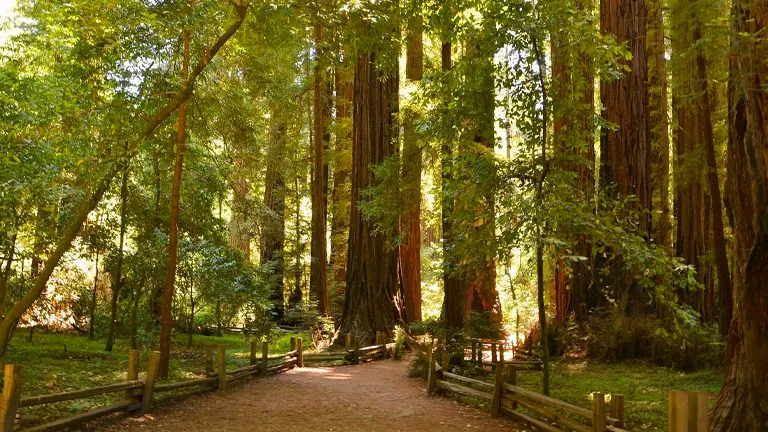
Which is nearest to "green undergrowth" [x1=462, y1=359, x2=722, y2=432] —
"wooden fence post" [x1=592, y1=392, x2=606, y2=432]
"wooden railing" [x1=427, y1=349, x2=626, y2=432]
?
"wooden railing" [x1=427, y1=349, x2=626, y2=432]

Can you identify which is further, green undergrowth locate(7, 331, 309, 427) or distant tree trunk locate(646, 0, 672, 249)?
distant tree trunk locate(646, 0, 672, 249)

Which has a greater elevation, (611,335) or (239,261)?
(239,261)

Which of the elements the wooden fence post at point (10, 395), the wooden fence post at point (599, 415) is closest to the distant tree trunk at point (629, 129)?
the wooden fence post at point (599, 415)

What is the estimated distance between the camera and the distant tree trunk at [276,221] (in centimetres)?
2172

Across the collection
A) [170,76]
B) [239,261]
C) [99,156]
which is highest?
[170,76]

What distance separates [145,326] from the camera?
634 inches

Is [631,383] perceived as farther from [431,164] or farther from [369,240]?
[369,240]

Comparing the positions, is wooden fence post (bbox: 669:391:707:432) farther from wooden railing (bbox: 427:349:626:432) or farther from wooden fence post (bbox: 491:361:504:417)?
Result: wooden fence post (bbox: 491:361:504:417)

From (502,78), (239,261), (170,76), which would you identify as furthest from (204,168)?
(502,78)

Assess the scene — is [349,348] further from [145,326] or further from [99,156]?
[99,156]

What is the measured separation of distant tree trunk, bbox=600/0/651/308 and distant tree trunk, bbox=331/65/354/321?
31.2 feet

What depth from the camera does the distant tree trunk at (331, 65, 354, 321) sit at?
22.1 m

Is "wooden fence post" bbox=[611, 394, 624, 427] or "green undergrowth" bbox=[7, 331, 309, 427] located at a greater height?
"wooden fence post" bbox=[611, 394, 624, 427]

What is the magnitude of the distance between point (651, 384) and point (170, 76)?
9091 mm
